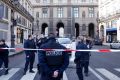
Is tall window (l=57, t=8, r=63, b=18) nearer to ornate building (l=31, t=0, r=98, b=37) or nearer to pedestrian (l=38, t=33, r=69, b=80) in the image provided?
ornate building (l=31, t=0, r=98, b=37)

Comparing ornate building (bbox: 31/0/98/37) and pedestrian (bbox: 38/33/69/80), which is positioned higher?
ornate building (bbox: 31/0/98/37)

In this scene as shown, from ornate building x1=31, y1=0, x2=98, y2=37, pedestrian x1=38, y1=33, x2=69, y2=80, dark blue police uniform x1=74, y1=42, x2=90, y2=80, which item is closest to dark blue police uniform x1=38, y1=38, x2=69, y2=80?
pedestrian x1=38, y1=33, x2=69, y2=80

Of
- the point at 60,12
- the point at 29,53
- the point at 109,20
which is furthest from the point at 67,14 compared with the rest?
the point at 29,53

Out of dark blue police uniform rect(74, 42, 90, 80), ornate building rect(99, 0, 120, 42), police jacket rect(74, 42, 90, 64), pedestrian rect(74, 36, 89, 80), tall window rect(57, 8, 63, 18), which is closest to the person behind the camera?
dark blue police uniform rect(74, 42, 90, 80)

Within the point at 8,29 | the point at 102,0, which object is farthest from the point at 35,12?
the point at 8,29

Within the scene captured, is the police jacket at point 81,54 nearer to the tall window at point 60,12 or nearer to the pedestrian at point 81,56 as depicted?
the pedestrian at point 81,56

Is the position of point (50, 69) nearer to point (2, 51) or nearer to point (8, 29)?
point (2, 51)

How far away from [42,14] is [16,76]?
70.9 metres

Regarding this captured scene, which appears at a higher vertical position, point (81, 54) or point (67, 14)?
point (67, 14)

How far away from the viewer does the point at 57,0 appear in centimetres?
8275

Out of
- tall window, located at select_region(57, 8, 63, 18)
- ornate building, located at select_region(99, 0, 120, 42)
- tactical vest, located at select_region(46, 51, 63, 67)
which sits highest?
tall window, located at select_region(57, 8, 63, 18)

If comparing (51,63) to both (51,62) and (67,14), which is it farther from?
(67,14)

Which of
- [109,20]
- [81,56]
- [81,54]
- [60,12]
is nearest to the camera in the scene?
[81,54]

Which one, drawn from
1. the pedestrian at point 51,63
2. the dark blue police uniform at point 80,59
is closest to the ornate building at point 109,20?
the dark blue police uniform at point 80,59
